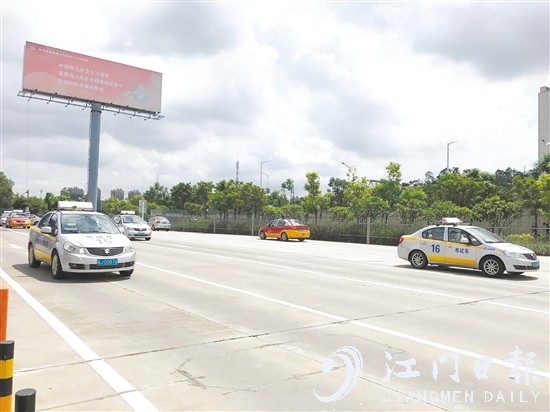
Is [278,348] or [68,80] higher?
[68,80]

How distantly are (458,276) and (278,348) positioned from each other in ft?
30.9

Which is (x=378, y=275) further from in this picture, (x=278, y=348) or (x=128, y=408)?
(x=128, y=408)

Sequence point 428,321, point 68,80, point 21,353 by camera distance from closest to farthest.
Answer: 1. point 21,353
2. point 428,321
3. point 68,80

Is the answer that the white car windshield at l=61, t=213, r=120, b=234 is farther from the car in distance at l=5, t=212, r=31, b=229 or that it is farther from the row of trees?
the car in distance at l=5, t=212, r=31, b=229

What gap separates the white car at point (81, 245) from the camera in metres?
10.8

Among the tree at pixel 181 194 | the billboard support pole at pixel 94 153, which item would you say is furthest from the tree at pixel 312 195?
the tree at pixel 181 194

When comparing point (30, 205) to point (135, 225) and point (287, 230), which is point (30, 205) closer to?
point (135, 225)

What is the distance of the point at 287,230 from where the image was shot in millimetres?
32812

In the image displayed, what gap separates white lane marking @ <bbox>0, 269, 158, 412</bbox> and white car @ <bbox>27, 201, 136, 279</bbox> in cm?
266

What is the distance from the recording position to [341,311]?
26.7 ft

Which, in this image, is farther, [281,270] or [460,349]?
[281,270]

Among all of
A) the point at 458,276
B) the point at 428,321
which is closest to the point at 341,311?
the point at 428,321

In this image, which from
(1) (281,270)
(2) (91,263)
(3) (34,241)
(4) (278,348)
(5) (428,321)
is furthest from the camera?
(1) (281,270)

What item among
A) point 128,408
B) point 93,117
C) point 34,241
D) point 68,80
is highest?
point 68,80
